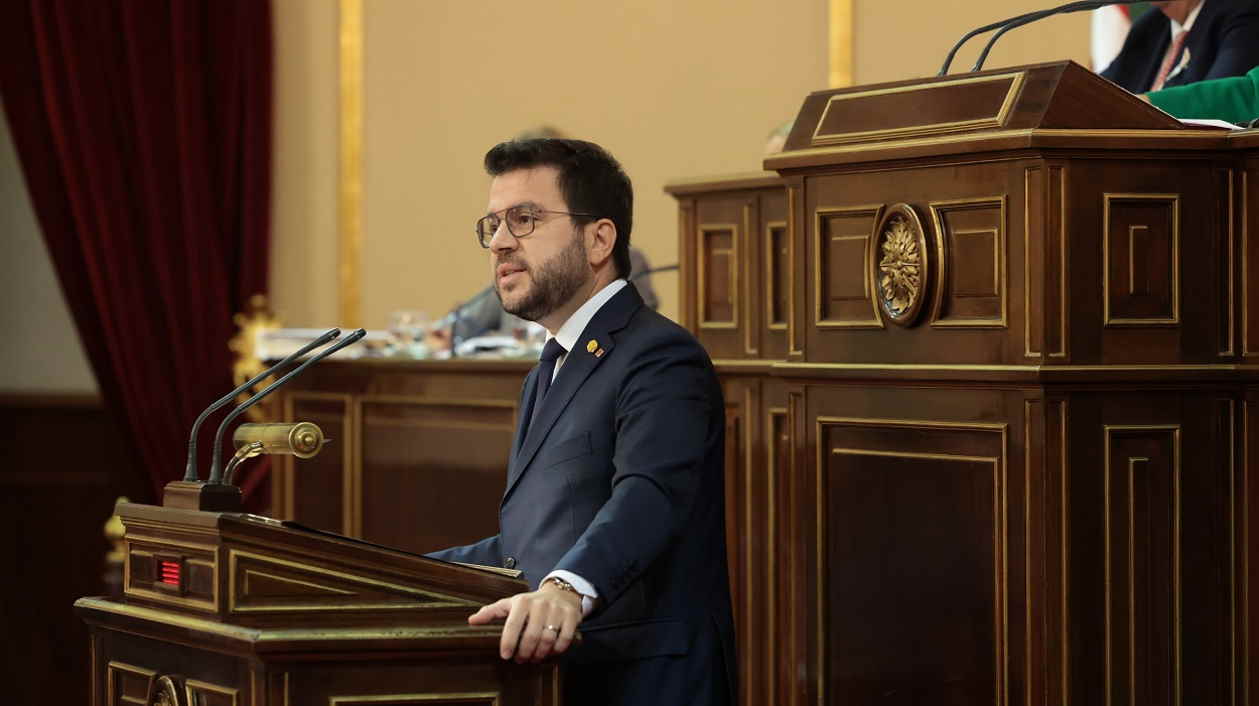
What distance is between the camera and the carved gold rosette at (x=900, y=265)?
294 centimetres

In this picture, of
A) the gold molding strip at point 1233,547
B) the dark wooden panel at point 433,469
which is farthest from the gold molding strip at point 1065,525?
the dark wooden panel at point 433,469

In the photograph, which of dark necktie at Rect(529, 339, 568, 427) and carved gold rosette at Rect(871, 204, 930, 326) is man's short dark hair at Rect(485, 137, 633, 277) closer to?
dark necktie at Rect(529, 339, 568, 427)

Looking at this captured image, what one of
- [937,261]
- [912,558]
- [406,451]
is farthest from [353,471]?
[937,261]

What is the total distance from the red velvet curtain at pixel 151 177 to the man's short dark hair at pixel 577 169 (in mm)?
5490

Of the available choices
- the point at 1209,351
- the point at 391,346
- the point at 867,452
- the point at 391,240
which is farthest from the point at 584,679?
the point at 391,240

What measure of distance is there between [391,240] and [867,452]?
528 cm

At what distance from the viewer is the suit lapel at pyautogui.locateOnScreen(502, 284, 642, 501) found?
262 cm

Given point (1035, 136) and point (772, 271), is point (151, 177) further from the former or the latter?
point (1035, 136)

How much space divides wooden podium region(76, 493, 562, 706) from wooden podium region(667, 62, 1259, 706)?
0.92 meters

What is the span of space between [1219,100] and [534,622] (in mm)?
1873

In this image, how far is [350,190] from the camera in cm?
812

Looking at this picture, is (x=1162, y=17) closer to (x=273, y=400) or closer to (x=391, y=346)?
(x=391, y=346)

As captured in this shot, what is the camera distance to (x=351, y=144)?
8109mm

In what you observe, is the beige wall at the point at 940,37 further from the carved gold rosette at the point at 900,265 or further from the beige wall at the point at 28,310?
the beige wall at the point at 28,310
